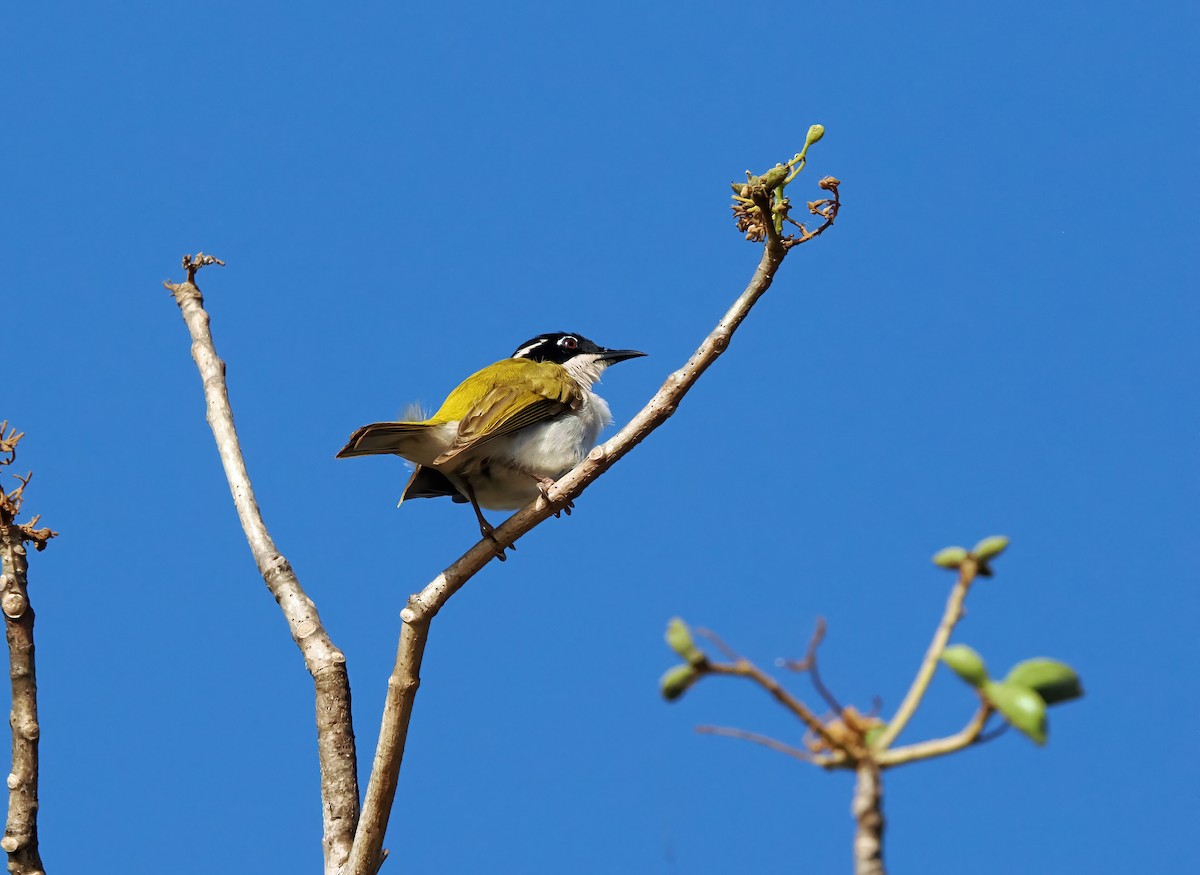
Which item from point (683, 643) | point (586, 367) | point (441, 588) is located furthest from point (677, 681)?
point (586, 367)

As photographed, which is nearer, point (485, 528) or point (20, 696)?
point (20, 696)

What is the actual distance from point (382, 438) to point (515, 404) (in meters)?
0.82

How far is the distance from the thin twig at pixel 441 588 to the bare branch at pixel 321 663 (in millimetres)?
249

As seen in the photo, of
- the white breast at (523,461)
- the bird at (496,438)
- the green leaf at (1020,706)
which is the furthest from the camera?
the white breast at (523,461)

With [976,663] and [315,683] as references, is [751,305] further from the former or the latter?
[976,663]

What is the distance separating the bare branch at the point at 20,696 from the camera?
4.39 meters

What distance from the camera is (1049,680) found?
1.47 m

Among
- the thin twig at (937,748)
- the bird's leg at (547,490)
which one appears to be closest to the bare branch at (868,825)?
the thin twig at (937,748)

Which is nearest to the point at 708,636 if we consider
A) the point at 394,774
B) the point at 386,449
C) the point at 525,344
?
the point at 394,774

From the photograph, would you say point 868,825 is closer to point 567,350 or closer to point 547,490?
point 547,490

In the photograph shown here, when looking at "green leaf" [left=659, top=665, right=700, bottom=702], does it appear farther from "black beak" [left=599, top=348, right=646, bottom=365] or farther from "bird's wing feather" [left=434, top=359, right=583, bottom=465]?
"black beak" [left=599, top=348, right=646, bottom=365]

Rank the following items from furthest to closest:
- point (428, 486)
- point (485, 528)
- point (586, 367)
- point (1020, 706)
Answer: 1. point (586, 367)
2. point (428, 486)
3. point (485, 528)
4. point (1020, 706)

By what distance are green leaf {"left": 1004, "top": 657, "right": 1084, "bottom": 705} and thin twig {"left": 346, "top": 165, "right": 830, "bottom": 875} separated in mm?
2946

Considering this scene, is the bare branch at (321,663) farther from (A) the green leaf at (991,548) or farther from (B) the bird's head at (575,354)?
(A) the green leaf at (991,548)
